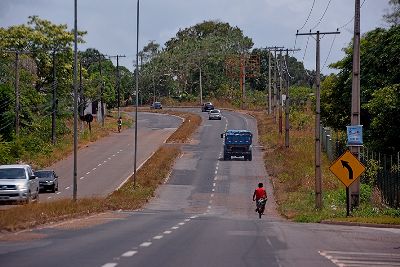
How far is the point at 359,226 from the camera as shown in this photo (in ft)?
101

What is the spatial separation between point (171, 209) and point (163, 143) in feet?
144

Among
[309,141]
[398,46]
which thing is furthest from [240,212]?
[309,141]

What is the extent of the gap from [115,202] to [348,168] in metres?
16.8

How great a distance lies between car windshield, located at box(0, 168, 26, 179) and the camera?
38.7 m

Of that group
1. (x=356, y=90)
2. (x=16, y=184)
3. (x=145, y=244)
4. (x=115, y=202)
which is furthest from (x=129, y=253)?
(x=115, y=202)

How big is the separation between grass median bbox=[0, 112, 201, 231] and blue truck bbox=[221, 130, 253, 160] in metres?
5.43

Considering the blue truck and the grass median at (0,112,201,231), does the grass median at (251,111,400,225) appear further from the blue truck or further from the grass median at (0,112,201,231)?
the grass median at (0,112,201,231)

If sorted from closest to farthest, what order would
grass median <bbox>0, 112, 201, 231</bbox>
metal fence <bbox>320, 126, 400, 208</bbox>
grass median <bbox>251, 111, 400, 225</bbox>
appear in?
1. grass median <bbox>0, 112, 201, 231</bbox>
2. grass median <bbox>251, 111, 400, 225</bbox>
3. metal fence <bbox>320, 126, 400, 208</bbox>

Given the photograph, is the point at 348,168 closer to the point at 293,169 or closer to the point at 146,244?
the point at 146,244

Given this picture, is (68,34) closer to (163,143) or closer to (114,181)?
(163,143)

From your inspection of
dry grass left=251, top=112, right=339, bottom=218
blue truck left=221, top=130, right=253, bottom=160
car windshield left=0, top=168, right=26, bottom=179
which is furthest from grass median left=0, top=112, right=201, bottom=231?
dry grass left=251, top=112, right=339, bottom=218

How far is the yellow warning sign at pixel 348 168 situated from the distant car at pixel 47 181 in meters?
28.2

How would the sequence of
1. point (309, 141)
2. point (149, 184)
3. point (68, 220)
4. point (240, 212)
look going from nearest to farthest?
1. point (68, 220)
2. point (240, 212)
3. point (149, 184)
4. point (309, 141)

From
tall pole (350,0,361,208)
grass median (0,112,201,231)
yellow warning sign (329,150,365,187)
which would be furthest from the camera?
tall pole (350,0,361,208)
